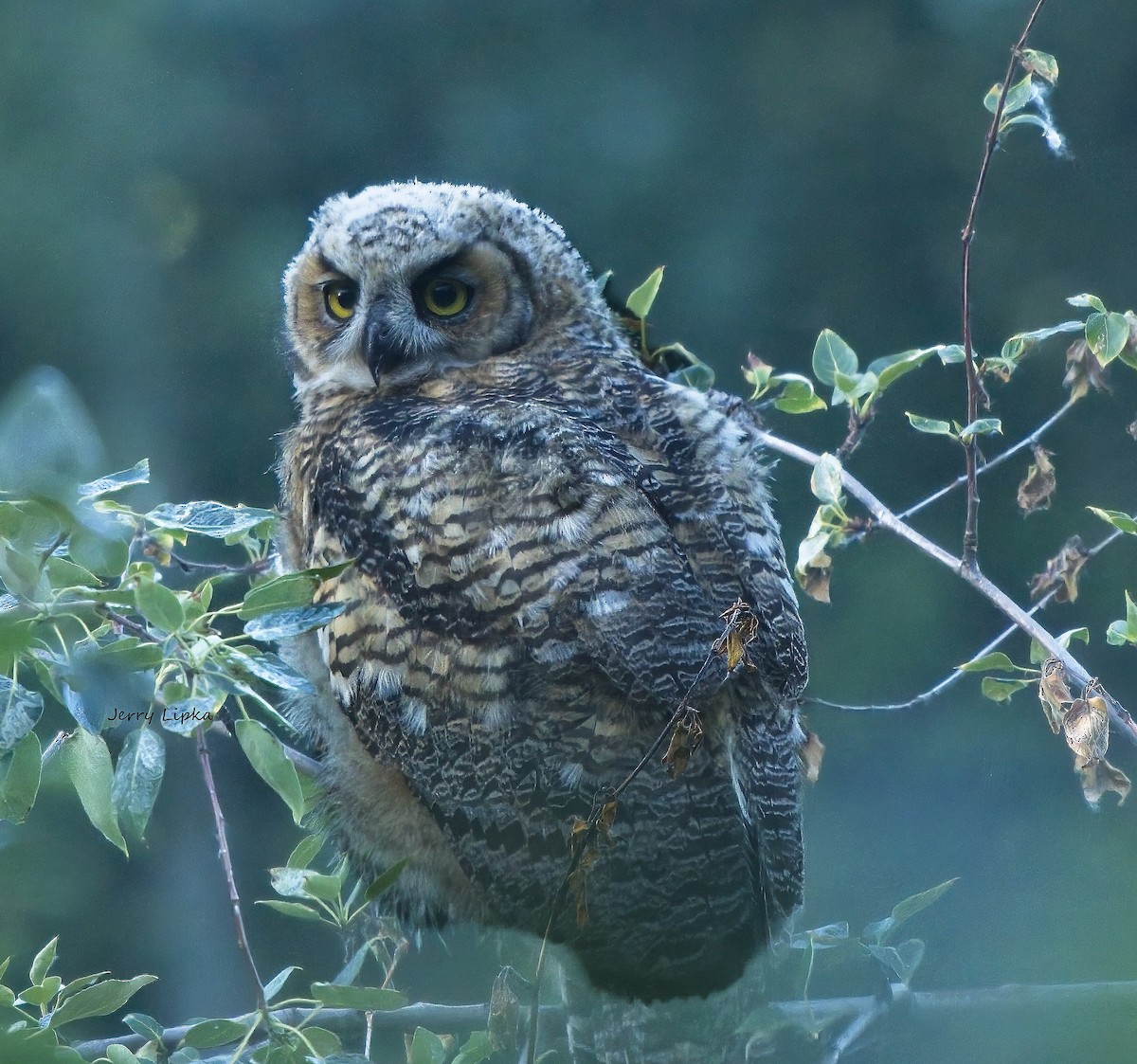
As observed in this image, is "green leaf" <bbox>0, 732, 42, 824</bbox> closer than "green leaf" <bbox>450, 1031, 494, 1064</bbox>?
Yes

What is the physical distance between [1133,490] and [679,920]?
8.46 ft

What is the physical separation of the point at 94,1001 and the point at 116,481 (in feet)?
1.36

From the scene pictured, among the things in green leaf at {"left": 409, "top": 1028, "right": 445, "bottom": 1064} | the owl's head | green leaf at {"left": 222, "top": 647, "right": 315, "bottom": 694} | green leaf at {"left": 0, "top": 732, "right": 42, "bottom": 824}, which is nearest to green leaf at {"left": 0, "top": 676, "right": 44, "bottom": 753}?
green leaf at {"left": 0, "top": 732, "right": 42, "bottom": 824}

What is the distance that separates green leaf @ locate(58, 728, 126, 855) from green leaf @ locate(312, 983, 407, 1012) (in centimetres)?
22

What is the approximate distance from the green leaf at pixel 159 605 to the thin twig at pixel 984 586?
2.39 feet

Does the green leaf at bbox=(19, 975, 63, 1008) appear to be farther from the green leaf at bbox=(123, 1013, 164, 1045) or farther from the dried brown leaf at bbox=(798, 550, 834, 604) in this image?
the dried brown leaf at bbox=(798, 550, 834, 604)

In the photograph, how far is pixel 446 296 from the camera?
1498mm

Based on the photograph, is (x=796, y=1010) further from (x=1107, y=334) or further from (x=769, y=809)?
(x=1107, y=334)

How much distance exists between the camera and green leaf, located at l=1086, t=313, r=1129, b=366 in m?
1.11

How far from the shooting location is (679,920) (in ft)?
3.36

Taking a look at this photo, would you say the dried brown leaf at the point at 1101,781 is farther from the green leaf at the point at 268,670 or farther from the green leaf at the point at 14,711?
the green leaf at the point at 14,711

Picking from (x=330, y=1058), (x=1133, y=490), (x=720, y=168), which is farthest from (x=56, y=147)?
(x=330, y=1058)

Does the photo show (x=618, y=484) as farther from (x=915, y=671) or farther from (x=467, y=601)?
(x=915, y=671)

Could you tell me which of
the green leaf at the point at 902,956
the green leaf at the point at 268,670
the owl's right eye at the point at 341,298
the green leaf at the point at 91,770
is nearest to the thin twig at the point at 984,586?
the green leaf at the point at 902,956
